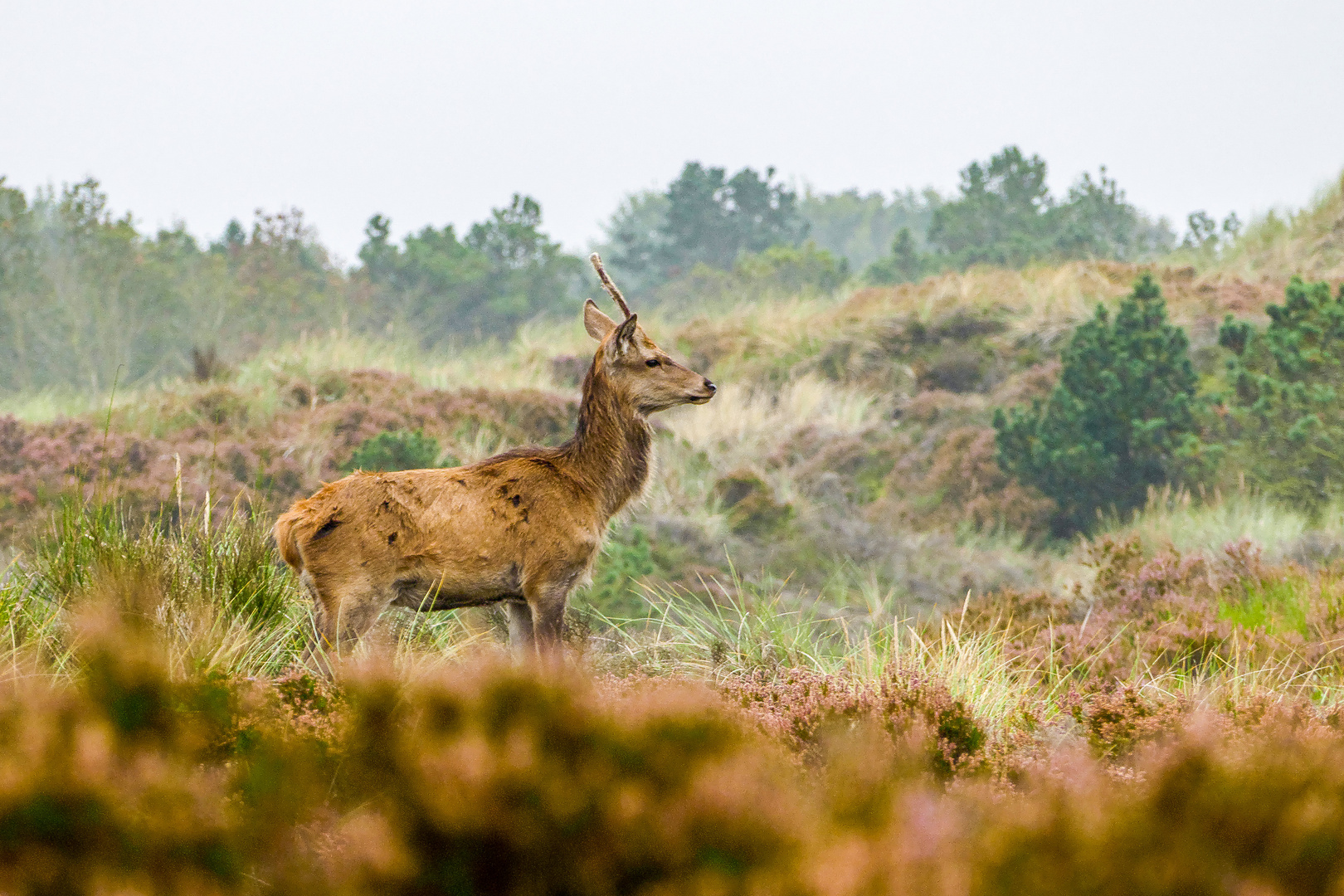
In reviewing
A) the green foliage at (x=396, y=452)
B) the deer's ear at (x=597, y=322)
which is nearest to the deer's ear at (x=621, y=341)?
the deer's ear at (x=597, y=322)

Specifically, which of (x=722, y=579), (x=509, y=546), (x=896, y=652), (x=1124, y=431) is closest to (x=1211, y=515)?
(x=1124, y=431)

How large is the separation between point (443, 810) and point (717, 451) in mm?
14504

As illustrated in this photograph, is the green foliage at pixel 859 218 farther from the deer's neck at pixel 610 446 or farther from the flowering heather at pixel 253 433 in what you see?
the deer's neck at pixel 610 446

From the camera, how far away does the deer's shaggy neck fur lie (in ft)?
18.0

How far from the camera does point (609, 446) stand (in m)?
5.56

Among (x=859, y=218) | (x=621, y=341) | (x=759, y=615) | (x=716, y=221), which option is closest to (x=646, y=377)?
(x=621, y=341)

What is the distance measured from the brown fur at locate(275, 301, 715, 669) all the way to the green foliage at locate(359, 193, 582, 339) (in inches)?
1110

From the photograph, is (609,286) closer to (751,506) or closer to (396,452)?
(396,452)

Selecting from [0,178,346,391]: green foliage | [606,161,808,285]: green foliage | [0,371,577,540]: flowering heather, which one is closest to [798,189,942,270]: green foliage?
[606,161,808,285]: green foliage

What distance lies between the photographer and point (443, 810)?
2379mm

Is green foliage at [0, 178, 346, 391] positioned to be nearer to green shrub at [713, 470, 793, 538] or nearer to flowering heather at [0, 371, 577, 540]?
flowering heather at [0, 371, 577, 540]

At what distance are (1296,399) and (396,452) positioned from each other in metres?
9.52

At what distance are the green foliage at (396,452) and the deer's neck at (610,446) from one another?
6.66 metres

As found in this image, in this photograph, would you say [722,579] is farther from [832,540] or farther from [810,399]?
[810,399]
